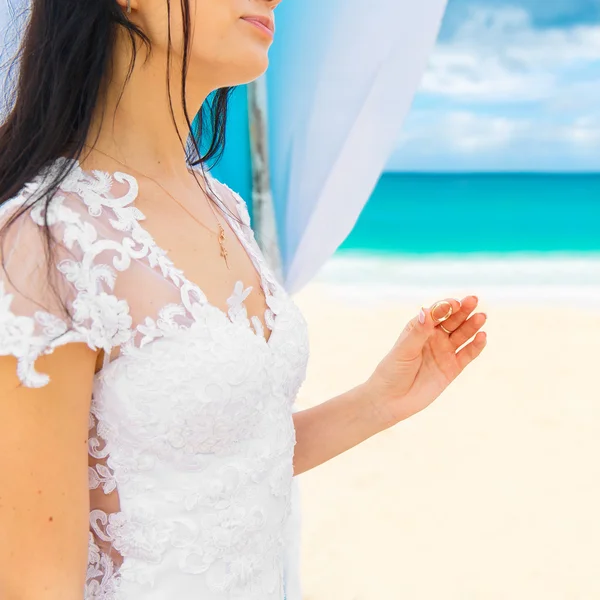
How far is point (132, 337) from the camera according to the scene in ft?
2.35

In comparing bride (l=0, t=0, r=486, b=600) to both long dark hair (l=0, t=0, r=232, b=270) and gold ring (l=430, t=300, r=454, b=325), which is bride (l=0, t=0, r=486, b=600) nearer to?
long dark hair (l=0, t=0, r=232, b=270)

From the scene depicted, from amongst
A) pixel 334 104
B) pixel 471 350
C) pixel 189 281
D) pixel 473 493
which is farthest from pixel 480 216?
pixel 189 281

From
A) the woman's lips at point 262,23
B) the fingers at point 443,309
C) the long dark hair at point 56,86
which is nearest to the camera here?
the long dark hair at point 56,86

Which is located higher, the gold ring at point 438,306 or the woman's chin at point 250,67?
the woman's chin at point 250,67

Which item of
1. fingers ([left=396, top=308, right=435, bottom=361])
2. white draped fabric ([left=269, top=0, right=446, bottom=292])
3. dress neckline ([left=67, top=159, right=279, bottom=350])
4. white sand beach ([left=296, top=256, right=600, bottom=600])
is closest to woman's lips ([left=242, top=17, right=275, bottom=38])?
dress neckline ([left=67, top=159, right=279, bottom=350])

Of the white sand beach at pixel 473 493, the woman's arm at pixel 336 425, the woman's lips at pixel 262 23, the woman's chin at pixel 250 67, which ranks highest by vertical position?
the woman's lips at pixel 262 23

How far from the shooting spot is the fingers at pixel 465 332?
1.04 m

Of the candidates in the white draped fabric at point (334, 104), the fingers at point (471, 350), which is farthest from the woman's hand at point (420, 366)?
the white draped fabric at point (334, 104)

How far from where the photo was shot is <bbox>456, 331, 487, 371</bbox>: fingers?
106cm

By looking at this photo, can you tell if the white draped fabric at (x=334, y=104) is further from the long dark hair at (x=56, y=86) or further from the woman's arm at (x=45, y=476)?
the woman's arm at (x=45, y=476)

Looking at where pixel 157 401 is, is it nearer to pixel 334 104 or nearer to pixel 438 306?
pixel 438 306

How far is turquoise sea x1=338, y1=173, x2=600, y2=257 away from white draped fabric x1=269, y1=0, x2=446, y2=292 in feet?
35.5

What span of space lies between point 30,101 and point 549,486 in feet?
11.0

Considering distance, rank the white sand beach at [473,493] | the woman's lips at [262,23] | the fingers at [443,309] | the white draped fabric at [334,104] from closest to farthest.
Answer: the woman's lips at [262,23] < the fingers at [443,309] < the white draped fabric at [334,104] < the white sand beach at [473,493]
